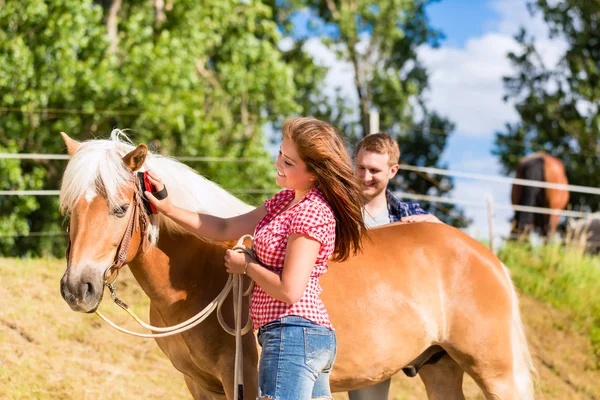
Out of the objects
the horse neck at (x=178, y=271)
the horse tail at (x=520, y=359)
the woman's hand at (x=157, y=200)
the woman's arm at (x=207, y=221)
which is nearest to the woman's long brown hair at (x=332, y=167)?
the woman's arm at (x=207, y=221)

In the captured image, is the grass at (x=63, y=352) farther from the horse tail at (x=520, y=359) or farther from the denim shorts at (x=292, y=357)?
the denim shorts at (x=292, y=357)

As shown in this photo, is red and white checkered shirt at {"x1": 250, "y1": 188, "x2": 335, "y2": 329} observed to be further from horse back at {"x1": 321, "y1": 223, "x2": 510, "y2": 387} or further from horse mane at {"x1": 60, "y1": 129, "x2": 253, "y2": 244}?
horse back at {"x1": 321, "y1": 223, "x2": 510, "y2": 387}

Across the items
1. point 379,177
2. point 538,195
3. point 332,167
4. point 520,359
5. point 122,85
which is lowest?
point 520,359

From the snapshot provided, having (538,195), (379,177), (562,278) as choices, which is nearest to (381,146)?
(379,177)

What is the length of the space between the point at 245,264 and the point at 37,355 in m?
3.36

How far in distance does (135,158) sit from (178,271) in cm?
59

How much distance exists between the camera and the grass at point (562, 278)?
8.25m

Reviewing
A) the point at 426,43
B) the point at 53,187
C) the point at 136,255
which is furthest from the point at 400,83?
the point at 136,255

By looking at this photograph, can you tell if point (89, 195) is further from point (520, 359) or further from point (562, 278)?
point (562, 278)

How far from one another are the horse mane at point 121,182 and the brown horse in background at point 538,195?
26.0 ft

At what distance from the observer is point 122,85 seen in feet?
41.8

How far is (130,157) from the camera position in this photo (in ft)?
9.80

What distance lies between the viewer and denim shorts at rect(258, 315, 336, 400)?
2.53 metres

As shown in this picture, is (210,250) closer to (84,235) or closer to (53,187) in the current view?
(84,235)
